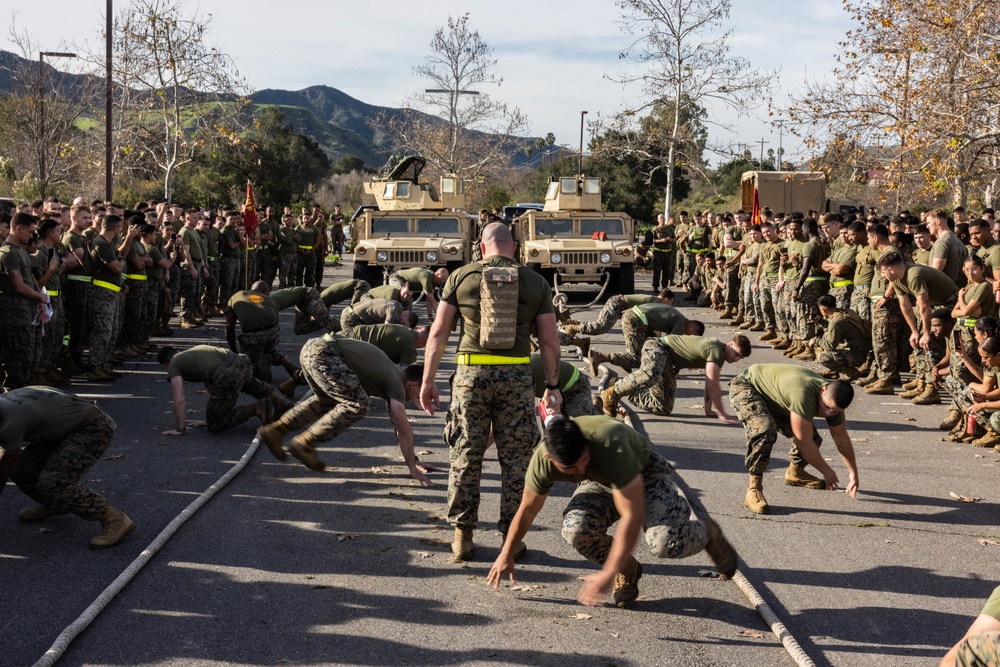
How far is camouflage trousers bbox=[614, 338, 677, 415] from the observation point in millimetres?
9367

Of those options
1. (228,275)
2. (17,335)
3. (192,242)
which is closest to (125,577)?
(17,335)

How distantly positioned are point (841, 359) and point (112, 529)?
847 cm

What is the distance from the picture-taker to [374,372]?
7.14 m

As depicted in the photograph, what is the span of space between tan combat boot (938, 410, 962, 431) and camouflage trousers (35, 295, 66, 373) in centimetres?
845

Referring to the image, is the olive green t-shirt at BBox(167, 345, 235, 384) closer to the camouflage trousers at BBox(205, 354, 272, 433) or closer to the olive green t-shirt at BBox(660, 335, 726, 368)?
the camouflage trousers at BBox(205, 354, 272, 433)

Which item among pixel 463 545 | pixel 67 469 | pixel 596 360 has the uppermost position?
pixel 596 360

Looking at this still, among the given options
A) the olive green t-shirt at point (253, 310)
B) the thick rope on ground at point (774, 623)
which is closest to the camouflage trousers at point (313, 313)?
the olive green t-shirt at point (253, 310)

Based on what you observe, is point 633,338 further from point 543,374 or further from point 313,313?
point 543,374

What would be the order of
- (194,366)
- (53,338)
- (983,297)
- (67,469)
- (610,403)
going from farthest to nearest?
1. (53,338)
2. (610,403)
3. (983,297)
4. (194,366)
5. (67,469)

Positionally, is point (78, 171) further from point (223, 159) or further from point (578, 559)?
point (578, 559)

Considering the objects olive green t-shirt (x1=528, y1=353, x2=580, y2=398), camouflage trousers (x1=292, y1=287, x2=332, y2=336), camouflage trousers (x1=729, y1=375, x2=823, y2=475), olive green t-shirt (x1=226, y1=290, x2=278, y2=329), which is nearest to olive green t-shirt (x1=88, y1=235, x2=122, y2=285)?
olive green t-shirt (x1=226, y1=290, x2=278, y2=329)

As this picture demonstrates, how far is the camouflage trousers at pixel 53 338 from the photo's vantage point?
403 inches

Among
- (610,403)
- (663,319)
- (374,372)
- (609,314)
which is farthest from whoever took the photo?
(609,314)

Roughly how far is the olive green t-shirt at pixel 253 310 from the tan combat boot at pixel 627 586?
6.04 m
